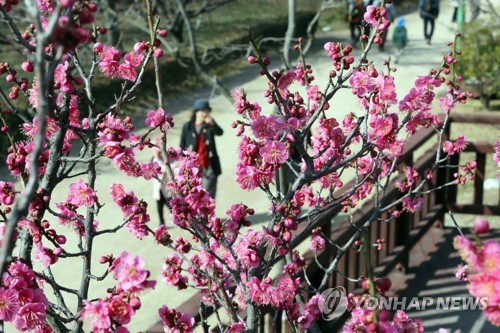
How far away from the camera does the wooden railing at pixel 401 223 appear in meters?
4.95

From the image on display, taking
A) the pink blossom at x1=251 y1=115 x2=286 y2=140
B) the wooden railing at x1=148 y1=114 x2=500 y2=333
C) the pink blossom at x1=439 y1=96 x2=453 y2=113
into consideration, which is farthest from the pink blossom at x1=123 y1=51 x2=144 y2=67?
the pink blossom at x1=439 y1=96 x2=453 y2=113

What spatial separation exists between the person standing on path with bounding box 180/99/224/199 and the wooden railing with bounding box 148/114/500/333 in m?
2.35

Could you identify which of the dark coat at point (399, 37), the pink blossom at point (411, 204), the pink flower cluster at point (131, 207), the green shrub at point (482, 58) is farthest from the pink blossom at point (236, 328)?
the dark coat at point (399, 37)

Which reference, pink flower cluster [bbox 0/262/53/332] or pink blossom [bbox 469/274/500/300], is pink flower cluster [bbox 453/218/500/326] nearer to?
pink blossom [bbox 469/274/500/300]

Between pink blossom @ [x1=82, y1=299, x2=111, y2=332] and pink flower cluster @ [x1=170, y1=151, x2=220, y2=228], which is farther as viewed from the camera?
pink flower cluster @ [x1=170, y1=151, x2=220, y2=228]

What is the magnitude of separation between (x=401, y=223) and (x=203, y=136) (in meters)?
2.70

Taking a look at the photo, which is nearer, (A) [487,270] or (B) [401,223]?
(A) [487,270]

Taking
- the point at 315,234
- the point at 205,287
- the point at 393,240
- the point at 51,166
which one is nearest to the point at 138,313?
the point at 393,240

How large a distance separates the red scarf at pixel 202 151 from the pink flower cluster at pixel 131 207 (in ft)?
17.7

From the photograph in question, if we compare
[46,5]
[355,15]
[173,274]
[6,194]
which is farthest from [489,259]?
[355,15]

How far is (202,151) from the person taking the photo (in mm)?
8578

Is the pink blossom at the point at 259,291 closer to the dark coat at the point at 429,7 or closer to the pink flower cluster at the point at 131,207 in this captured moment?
the pink flower cluster at the point at 131,207

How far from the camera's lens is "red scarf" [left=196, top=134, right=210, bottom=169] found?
27.8ft

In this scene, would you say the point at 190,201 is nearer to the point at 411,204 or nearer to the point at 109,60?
the point at 109,60
